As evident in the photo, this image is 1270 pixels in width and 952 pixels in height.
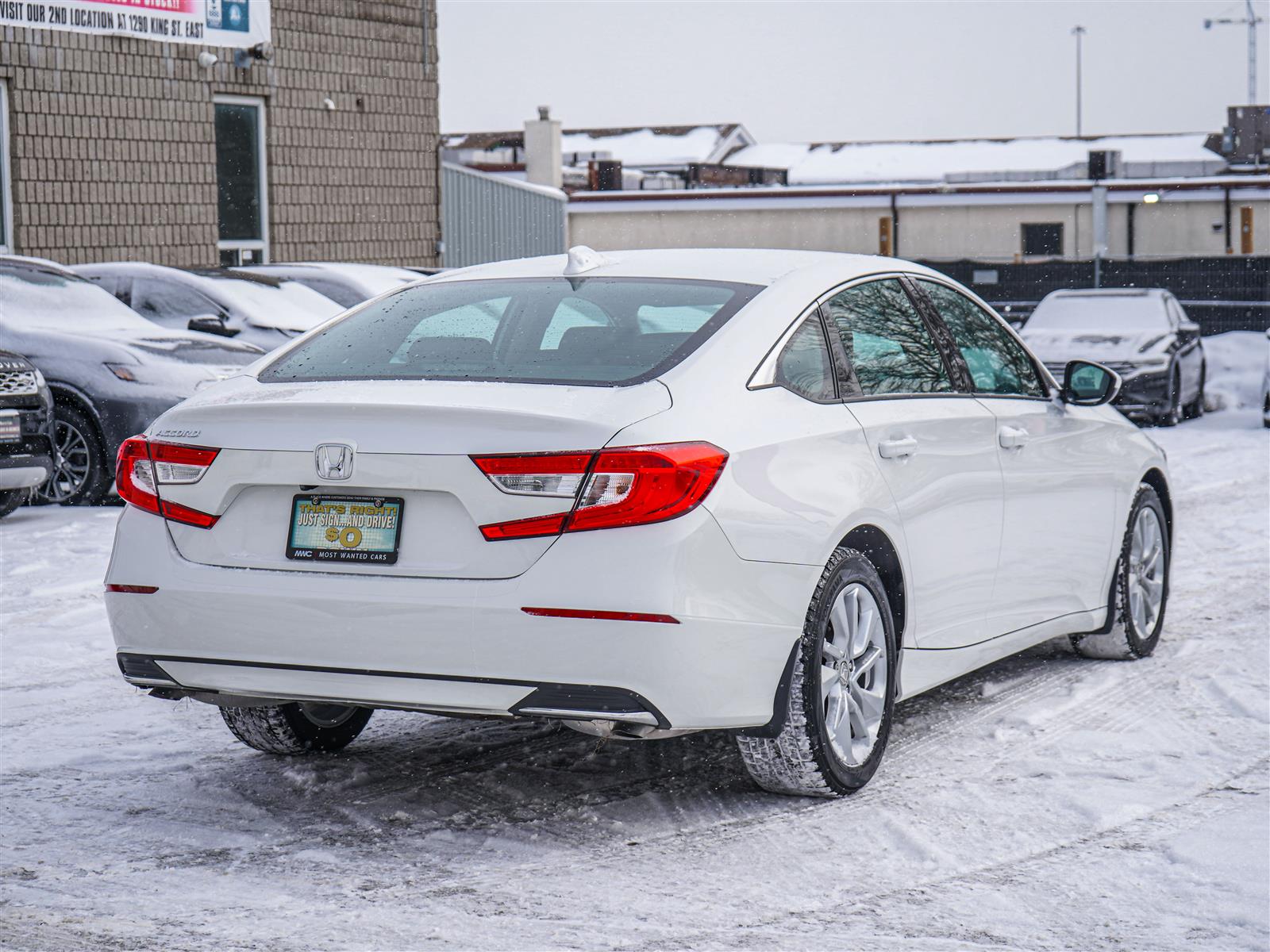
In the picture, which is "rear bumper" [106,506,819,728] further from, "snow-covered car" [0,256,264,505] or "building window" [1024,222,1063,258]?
"building window" [1024,222,1063,258]

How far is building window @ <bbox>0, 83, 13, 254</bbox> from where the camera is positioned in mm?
17422

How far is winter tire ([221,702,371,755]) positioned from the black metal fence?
23.8 meters

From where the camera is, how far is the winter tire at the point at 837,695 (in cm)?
489

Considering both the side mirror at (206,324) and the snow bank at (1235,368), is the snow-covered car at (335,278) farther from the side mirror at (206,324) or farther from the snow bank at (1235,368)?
the snow bank at (1235,368)

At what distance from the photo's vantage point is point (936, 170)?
59.8 m

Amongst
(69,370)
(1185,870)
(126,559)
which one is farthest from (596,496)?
(69,370)

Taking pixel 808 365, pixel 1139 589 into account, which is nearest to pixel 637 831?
pixel 808 365

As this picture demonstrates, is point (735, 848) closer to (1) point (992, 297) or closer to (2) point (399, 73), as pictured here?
(2) point (399, 73)

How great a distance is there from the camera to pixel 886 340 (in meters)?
5.71

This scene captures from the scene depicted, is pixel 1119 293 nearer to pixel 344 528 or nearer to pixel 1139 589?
pixel 1139 589

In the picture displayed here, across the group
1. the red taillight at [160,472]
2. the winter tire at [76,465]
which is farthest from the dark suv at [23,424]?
the red taillight at [160,472]

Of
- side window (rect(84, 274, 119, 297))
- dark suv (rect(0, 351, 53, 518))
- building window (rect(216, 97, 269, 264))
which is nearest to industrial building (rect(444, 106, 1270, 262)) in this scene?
building window (rect(216, 97, 269, 264))

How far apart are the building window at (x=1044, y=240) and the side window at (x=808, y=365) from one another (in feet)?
135

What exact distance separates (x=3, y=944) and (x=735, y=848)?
179 centimetres
